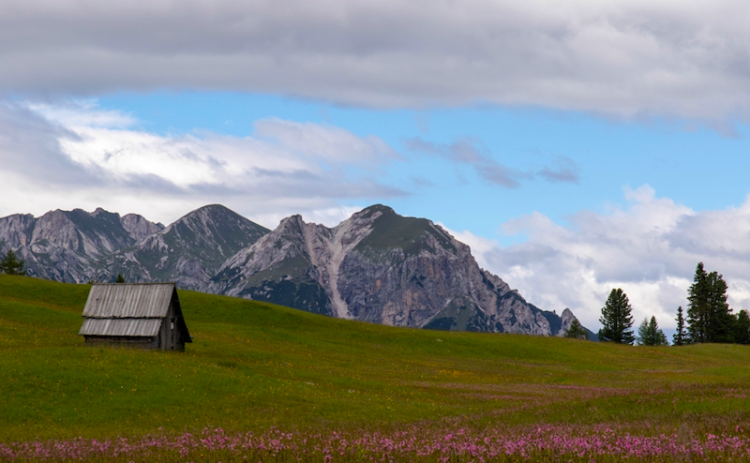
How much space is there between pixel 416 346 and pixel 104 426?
60.5 meters

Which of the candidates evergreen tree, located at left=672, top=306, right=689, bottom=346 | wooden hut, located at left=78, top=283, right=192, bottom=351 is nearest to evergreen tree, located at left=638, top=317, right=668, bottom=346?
evergreen tree, located at left=672, top=306, right=689, bottom=346

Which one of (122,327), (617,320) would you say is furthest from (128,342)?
(617,320)

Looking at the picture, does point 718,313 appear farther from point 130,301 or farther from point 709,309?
point 130,301

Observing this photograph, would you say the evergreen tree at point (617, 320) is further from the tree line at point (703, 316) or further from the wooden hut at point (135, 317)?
the wooden hut at point (135, 317)

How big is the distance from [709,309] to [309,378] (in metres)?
136

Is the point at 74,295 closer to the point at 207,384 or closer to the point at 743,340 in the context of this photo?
the point at 207,384

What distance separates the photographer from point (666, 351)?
10731 centimetres

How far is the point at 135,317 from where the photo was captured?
59094 millimetres

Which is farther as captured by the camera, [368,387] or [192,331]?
[192,331]

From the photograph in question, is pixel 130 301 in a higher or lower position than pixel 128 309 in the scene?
higher

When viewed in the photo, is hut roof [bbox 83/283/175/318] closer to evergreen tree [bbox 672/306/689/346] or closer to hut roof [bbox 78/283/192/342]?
hut roof [bbox 78/283/192/342]

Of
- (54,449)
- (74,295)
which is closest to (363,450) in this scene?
(54,449)

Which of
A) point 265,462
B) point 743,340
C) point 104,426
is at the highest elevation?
point 743,340

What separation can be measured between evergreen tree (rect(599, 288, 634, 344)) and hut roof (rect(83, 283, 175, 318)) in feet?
Answer: 402
